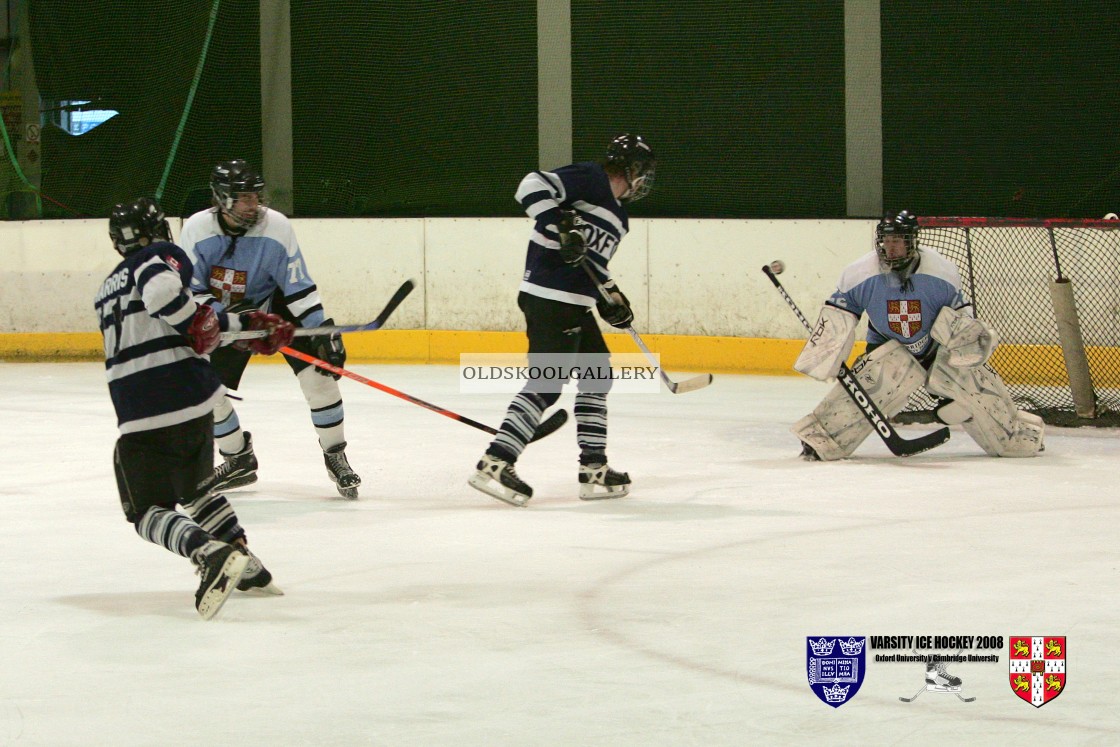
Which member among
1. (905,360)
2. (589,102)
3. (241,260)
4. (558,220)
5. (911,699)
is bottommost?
(911,699)

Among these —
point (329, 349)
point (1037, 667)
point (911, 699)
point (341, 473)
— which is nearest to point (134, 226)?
point (329, 349)

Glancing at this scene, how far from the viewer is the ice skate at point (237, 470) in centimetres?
470

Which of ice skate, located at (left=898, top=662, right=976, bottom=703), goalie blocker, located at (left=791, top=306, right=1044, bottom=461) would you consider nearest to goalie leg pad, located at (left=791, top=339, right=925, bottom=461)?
goalie blocker, located at (left=791, top=306, right=1044, bottom=461)

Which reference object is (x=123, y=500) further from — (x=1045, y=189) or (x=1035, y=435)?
(x=1045, y=189)

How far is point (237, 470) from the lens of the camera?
4711mm

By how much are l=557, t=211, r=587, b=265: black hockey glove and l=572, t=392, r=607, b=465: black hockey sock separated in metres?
0.45

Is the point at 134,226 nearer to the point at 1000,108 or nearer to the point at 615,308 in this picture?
the point at 615,308

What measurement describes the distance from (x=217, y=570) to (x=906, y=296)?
2.91 metres

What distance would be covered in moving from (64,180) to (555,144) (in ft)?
9.67

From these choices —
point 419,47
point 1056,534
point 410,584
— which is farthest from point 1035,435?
point 419,47

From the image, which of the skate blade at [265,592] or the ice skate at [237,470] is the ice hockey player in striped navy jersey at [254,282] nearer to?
the ice skate at [237,470]

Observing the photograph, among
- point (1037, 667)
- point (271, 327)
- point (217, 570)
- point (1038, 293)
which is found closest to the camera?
point (1037, 667)

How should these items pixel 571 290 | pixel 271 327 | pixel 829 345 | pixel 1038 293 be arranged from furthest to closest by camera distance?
1. pixel 1038 293
2. pixel 829 345
3. pixel 571 290
4. pixel 271 327

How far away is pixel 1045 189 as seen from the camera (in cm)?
816
